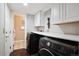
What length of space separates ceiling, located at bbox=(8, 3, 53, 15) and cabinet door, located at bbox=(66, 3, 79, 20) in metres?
0.24

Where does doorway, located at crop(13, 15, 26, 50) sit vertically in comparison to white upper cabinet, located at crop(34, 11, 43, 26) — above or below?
below

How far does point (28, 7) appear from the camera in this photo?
126 cm

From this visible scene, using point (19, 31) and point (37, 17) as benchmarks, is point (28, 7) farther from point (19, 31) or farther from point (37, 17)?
point (19, 31)

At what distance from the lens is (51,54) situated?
0.97 metres

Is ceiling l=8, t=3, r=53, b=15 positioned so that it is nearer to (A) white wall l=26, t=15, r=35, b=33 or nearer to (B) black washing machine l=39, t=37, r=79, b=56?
(A) white wall l=26, t=15, r=35, b=33

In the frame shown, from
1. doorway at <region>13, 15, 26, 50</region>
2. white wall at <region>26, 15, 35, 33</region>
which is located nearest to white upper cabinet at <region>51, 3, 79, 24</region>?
white wall at <region>26, 15, 35, 33</region>

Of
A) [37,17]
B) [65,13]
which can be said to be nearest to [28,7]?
[37,17]

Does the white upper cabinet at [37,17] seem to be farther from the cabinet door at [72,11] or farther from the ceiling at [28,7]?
the cabinet door at [72,11]

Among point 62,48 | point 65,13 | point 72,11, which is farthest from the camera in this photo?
point 65,13

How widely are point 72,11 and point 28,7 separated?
0.56 meters

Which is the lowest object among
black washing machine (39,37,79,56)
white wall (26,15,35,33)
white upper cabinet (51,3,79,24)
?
black washing machine (39,37,79,56)

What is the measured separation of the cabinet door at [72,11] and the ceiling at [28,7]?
9.5 inches

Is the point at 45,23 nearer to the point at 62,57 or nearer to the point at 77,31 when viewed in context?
the point at 77,31

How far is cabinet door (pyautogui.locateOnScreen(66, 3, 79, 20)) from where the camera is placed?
1.17 meters
